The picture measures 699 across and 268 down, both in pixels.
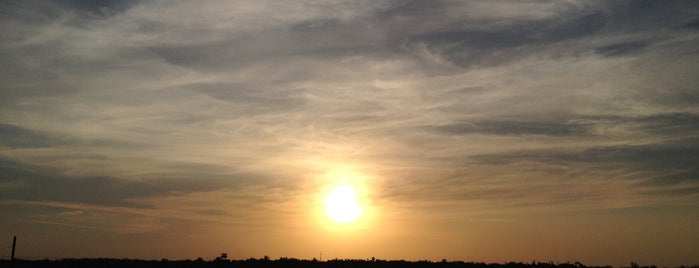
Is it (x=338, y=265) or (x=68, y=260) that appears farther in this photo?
(x=68, y=260)

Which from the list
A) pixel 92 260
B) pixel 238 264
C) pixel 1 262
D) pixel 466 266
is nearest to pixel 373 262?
pixel 466 266

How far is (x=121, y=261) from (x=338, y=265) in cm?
2431

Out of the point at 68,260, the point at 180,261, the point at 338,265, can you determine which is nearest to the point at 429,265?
the point at 338,265

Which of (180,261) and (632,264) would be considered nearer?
(632,264)

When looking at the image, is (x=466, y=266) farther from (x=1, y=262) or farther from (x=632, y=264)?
(x=1, y=262)

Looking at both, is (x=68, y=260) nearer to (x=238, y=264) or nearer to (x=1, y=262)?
(x=1, y=262)

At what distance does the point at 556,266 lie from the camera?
6297cm

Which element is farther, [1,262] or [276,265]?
[1,262]

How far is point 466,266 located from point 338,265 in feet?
45.6

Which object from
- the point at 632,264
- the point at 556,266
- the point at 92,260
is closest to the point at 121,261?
the point at 92,260

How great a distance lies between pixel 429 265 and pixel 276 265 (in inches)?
647

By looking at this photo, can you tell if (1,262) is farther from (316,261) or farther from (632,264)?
(632,264)

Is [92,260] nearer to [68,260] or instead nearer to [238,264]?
[68,260]

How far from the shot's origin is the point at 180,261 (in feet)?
228
